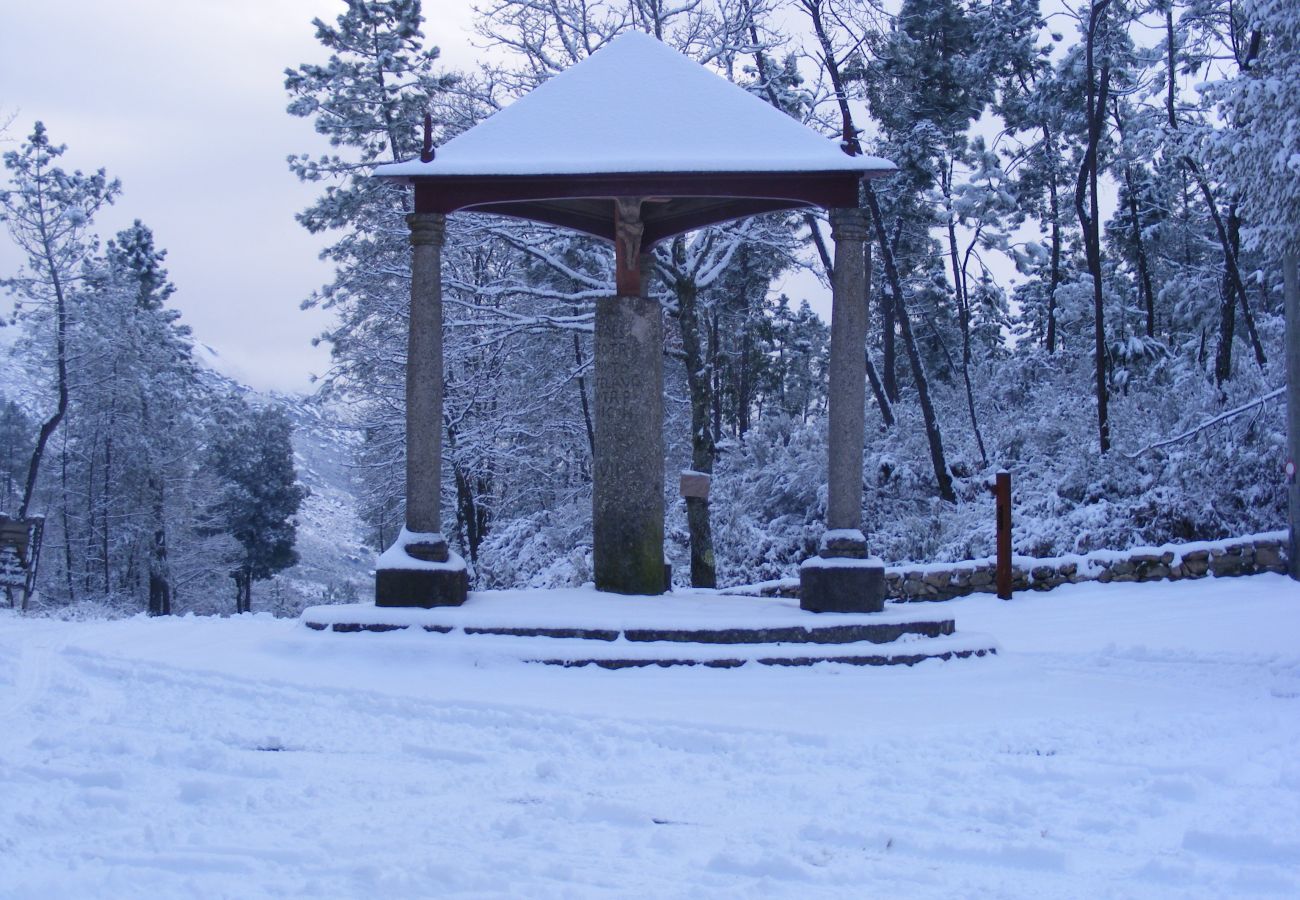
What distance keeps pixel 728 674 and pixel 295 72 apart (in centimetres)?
1809

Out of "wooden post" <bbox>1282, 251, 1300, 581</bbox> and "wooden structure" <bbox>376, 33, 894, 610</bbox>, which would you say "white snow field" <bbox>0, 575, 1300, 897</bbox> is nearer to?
"wooden structure" <bbox>376, 33, 894, 610</bbox>

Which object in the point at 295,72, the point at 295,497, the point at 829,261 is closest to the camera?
the point at 829,261

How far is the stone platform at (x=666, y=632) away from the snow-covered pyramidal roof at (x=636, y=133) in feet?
11.5

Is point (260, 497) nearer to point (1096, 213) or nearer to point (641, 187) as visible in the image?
point (1096, 213)

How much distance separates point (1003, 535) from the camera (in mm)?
13727

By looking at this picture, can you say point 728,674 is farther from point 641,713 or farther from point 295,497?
point 295,497

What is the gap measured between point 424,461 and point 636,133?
10.8 feet

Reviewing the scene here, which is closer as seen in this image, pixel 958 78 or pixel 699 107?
pixel 699 107

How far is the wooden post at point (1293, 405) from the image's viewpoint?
512 inches

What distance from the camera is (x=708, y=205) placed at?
1251cm

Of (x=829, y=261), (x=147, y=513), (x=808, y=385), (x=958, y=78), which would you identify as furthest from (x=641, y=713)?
(x=808, y=385)

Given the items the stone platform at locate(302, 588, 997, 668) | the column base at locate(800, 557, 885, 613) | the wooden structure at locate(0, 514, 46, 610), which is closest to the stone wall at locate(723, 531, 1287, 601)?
the stone platform at locate(302, 588, 997, 668)

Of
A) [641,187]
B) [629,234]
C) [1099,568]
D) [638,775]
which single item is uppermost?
[641,187]

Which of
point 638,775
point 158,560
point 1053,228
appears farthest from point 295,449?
point 638,775
